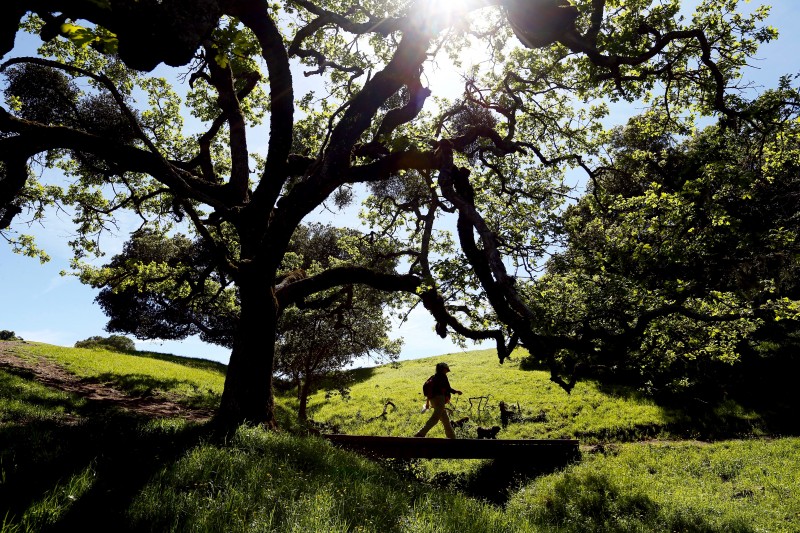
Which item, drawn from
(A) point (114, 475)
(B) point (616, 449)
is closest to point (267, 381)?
(A) point (114, 475)

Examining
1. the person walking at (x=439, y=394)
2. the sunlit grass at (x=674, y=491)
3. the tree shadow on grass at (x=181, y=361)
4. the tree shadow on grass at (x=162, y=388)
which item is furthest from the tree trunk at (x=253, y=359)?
the tree shadow on grass at (x=181, y=361)

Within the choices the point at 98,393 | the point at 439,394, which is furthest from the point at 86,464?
the point at 98,393

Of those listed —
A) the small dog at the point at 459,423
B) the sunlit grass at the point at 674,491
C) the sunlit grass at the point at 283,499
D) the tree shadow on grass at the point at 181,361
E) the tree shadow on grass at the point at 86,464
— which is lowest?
the sunlit grass at the point at 674,491

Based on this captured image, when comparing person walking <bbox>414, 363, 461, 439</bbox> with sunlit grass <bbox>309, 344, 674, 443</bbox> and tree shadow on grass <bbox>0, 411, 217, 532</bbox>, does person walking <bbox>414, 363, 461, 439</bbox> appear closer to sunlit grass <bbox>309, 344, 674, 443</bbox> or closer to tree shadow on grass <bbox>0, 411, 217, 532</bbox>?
sunlit grass <bbox>309, 344, 674, 443</bbox>

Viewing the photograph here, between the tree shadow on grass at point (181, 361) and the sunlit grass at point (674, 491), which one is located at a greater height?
the tree shadow on grass at point (181, 361)

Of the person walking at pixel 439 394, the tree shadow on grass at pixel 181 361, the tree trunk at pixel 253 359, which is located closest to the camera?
the tree trunk at pixel 253 359

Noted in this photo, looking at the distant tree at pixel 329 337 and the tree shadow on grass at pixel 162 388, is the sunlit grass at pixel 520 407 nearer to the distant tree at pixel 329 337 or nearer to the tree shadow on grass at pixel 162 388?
the distant tree at pixel 329 337

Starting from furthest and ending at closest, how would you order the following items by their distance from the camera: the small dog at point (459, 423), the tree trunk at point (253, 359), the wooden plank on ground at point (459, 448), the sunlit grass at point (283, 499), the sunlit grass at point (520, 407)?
the small dog at point (459, 423)
the sunlit grass at point (520, 407)
the wooden plank on ground at point (459, 448)
the tree trunk at point (253, 359)
the sunlit grass at point (283, 499)

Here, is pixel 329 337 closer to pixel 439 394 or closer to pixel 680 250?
pixel 439 394

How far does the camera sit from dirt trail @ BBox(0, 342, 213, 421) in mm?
13102

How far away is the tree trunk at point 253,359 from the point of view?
9414 mm

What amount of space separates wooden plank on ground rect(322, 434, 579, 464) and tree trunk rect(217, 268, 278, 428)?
2970mm

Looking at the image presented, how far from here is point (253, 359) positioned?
32.0ft

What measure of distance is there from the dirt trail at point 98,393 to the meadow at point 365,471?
2.02ft
